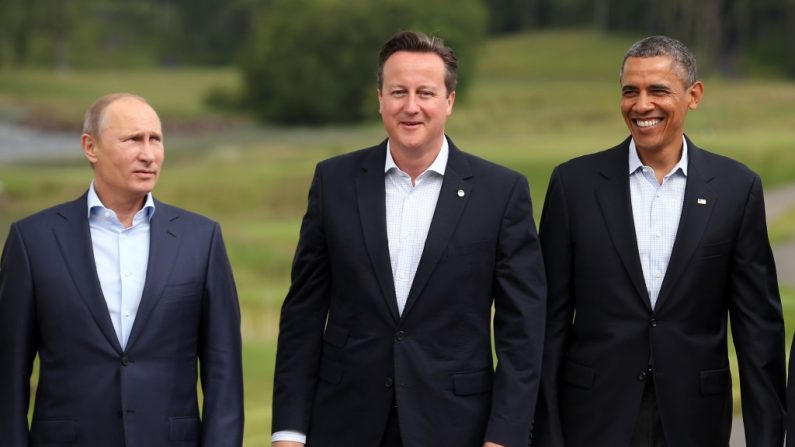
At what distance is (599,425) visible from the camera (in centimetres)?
445

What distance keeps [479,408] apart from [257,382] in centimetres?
954

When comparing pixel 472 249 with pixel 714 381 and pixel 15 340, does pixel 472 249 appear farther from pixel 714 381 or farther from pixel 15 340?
pixel 15 340

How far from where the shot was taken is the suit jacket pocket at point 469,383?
13.9 ft

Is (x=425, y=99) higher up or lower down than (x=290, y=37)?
lower down

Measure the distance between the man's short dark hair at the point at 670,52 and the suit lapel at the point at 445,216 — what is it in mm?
673

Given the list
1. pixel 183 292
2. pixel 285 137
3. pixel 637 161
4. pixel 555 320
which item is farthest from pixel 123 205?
pixel 285 137

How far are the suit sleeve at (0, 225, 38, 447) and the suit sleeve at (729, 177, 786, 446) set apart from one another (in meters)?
2.20

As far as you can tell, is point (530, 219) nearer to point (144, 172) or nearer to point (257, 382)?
point (144, 172)

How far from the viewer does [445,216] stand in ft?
14.0

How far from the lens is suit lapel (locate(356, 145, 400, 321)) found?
423cm

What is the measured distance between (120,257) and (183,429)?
56cm

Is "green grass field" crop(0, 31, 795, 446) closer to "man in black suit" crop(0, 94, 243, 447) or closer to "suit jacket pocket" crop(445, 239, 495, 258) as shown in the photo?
"man in black suit" crop(0, 94, 243, 447)

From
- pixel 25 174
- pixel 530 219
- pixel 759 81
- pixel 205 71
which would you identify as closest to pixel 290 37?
pixel 205 71

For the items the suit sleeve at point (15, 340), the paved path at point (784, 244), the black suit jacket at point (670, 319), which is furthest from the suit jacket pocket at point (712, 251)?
the paved path at point (784, 244)
